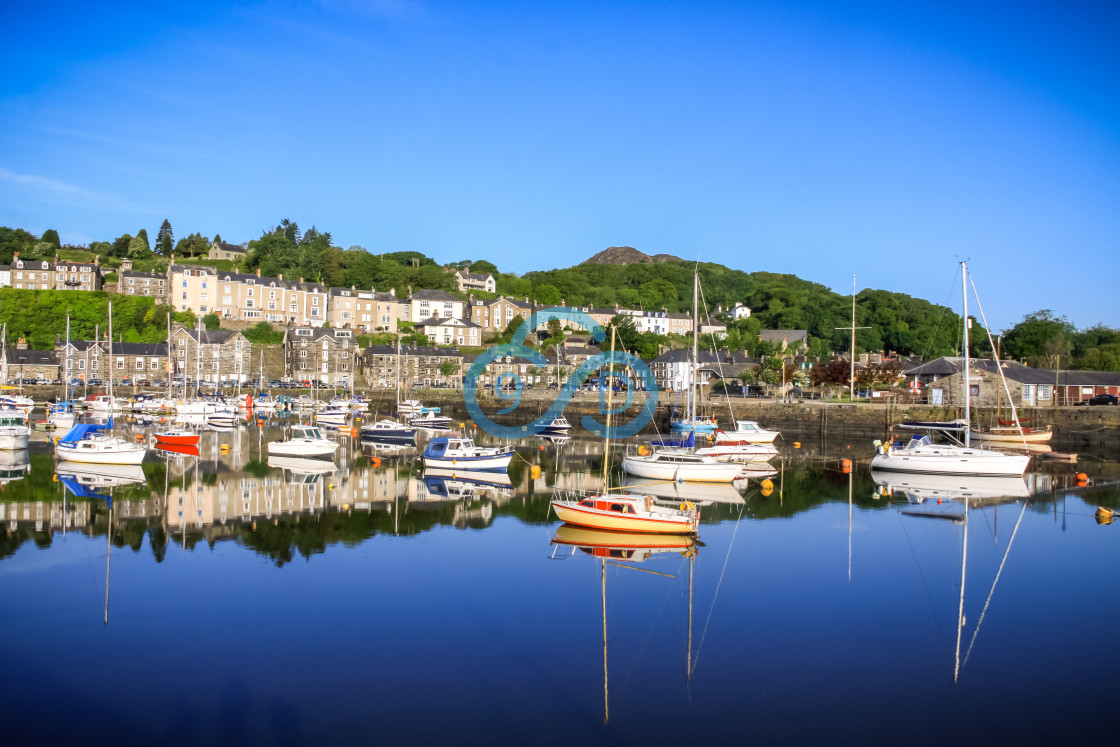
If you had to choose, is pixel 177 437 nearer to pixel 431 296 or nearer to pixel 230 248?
pixel 431 296

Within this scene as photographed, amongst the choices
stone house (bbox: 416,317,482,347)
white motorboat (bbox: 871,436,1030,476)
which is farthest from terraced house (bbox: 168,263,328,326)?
white motorboat (bbox: 871,436,1030,476)

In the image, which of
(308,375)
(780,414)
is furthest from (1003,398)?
(308,375)

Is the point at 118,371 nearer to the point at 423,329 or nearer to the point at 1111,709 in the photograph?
the point at 423,329

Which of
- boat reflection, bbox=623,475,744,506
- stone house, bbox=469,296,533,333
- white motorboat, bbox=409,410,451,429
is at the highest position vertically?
stone house, bbox=469,296,533,333

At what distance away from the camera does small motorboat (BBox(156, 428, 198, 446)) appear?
117 ft

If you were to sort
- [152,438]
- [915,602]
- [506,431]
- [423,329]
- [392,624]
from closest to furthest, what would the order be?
[392,624], [915,602], [152,438], [506,431], [423,329]

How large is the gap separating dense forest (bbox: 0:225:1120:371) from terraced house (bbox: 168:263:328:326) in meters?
3.70

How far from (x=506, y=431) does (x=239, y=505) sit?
29.6m

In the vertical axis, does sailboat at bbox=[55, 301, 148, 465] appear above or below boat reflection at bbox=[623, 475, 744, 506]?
above

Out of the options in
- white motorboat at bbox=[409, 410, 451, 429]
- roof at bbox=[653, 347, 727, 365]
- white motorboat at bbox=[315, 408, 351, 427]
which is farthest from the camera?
roof at bbox=[653, 347, 727, 365]

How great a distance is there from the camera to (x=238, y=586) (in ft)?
49.7

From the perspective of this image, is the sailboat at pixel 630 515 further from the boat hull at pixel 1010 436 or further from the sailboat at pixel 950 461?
the boat hull at pixel 1010 436
